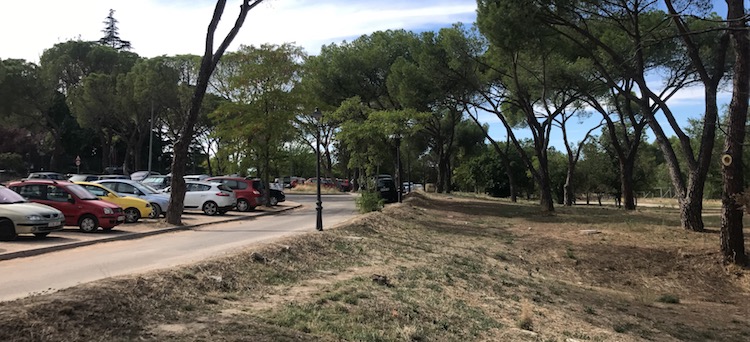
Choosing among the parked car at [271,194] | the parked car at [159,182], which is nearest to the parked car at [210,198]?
the parked car at [271,194]

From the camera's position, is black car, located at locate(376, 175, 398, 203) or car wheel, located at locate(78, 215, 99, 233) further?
black car, located at locate(376, 175, 398, 203)

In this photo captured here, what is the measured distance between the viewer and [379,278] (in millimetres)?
8750

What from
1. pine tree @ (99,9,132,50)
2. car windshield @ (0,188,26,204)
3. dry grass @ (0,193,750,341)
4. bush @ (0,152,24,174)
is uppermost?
pine tree @ (99,9,132,50)

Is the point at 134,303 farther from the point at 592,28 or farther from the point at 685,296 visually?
the point at 592,28

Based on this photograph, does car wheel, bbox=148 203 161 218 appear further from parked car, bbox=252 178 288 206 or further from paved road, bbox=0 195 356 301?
parked car, bbox=252 178 288 206

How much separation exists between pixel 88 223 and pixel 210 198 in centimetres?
809

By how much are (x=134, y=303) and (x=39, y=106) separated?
48490 millimetres

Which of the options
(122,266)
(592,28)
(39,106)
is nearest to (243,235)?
(122,266)

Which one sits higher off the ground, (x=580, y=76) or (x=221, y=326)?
(x=580, y=76)

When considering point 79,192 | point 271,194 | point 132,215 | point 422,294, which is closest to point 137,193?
point 132,215

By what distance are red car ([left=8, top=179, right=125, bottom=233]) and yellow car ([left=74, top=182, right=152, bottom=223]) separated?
103 inches

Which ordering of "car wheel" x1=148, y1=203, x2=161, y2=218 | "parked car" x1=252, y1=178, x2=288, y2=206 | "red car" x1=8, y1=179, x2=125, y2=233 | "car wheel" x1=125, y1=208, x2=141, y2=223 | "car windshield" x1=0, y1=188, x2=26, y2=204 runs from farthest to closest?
"parked car" x1=252, y1=178, x2=288, y2=206 < "car wheel" x1=148, y1=203, x2=161, y2=218 < "car wheel" x1=125, y1=208, x2=141, y2=223 < "red car" x1=8, y1=179, x2=125, y2=233 < "car windshield" x1=0, y1=188, x2=26, y2=204

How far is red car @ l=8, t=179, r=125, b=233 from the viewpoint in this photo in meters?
14.5

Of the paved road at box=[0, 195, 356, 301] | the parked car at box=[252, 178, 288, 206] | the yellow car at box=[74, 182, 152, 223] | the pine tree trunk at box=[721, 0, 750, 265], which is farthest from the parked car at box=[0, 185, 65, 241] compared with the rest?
the pine tree trunk at box=[721, 0, 750, 265]
